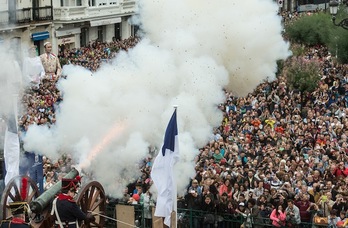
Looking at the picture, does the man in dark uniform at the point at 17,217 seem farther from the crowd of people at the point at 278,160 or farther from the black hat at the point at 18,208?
the crowd of people at the point at 278,160

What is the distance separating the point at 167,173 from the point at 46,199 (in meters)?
2.21

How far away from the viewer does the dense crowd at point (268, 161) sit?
1572 centimetres

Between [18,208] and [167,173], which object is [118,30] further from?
[18,208]

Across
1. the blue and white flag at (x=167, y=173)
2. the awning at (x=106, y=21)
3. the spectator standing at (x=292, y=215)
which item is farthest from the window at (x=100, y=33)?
the blue and white flag at (x=167, y=173)

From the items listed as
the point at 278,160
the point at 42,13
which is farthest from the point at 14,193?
the point at 42,13

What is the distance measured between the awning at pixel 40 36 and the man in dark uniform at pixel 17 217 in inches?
949

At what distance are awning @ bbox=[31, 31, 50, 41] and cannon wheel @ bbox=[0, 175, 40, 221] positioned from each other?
871 inches

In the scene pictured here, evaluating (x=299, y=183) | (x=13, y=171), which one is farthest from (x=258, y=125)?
(x=13, y=171)

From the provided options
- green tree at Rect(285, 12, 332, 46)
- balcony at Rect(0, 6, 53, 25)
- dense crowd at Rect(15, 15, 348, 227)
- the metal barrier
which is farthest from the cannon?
green tree at Rect(285, 12, 332, 46)

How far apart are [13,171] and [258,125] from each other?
28.3ft

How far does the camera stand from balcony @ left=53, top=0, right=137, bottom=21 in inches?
1575

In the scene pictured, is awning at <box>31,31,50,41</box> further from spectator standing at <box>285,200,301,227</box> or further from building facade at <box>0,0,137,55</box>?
spectator standing at <box>285,200,301,227</box>

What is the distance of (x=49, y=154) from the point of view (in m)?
17.2

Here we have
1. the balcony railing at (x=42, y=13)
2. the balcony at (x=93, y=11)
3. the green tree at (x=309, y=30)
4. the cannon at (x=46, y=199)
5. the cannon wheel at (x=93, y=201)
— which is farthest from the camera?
the green tree at (x=309, y=30)
